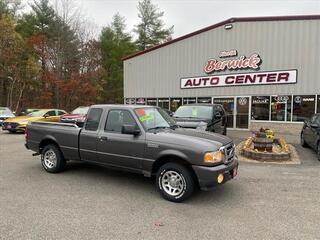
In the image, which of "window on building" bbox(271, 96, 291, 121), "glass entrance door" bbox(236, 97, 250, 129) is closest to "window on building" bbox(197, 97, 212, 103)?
"glass entrance door" bbox(236, 97, 250, 129)

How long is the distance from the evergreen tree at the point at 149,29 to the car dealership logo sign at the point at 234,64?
85.7 ft

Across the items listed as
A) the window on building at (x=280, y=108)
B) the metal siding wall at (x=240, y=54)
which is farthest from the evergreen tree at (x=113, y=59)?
the window on building at (x=280, y=108)

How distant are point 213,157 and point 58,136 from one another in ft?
13.2

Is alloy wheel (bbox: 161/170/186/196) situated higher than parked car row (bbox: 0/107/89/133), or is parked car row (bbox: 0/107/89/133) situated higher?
parked car row (bbox: 0/107/89/133)

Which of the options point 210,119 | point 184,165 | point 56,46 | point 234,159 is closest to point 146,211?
point 184,165

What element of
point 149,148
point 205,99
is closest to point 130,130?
point 149,148

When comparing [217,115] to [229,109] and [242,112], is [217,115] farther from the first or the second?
[229,109]

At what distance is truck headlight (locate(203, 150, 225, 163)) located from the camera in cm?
488

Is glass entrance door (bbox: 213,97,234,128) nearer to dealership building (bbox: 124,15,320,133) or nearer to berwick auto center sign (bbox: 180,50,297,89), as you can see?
dealership building (bbox: 124,15,320,133)

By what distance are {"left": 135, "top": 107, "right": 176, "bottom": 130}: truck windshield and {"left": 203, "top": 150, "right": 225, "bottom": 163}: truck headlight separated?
1.41 m

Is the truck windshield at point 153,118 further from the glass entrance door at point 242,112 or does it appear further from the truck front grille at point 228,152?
the glass entrance door at point 242,112

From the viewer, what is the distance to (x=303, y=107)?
1642 cm

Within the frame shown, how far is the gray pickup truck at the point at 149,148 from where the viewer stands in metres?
4.99

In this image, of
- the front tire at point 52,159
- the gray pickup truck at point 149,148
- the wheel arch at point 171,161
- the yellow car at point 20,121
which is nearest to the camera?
the gray pickup truck at point 149,148
